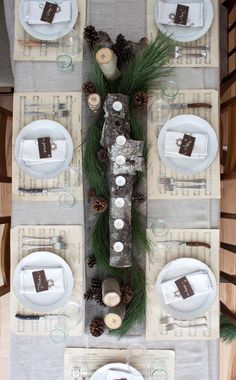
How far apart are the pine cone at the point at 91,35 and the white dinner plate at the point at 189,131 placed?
0.34 meters

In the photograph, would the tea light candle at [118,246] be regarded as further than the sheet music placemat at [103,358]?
No

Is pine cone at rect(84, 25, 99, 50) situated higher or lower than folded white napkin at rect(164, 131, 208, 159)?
higher

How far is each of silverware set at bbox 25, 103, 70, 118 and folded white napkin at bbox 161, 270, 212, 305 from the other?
0.63 m

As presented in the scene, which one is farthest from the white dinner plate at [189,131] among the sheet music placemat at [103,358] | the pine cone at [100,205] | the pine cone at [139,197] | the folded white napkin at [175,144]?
the sheet music placemat at [103,358]

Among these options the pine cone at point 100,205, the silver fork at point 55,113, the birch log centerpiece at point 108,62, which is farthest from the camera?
the silver fork at point 55,113

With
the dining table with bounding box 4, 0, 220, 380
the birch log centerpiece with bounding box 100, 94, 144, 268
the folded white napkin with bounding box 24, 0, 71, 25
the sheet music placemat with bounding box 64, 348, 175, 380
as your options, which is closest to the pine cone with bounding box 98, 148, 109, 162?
the birch log centerpiece with bounding box 100, 94, 144, 268

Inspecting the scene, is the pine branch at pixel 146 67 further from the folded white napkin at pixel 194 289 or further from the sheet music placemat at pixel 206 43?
the folded white napkin at pixel 194 289

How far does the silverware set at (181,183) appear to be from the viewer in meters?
1.58

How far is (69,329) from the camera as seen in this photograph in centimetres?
158

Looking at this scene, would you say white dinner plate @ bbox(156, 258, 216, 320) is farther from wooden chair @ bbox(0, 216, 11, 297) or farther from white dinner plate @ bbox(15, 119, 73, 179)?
wooden chair @ bbox(0, 216, 11, 297)

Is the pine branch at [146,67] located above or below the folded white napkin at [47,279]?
above

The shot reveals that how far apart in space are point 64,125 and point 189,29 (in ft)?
1.66

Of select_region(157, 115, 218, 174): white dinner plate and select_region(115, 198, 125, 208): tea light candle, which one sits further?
select_region(157, 115, 218, 174): white dinner plate

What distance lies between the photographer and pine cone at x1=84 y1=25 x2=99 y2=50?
1552mm
